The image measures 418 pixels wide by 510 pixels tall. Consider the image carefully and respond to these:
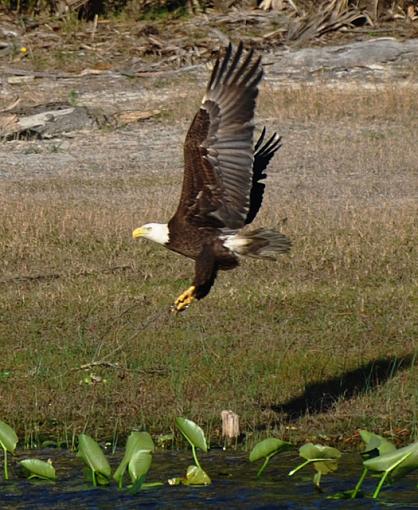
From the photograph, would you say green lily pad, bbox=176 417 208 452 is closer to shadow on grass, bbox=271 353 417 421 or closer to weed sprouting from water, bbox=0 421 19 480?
weed sprouting from water, bbox=0 421 19 480

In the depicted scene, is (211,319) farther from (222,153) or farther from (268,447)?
(268,447)

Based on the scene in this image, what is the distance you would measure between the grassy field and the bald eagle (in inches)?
29.8

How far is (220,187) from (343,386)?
1.53 m

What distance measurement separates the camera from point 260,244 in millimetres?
9453

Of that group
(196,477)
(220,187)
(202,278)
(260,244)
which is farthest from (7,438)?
(220,187)

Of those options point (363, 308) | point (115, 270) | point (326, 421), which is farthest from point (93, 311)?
point (326, 421)

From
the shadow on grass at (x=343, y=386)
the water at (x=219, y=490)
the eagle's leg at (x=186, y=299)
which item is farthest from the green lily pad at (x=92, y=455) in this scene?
A: the eagle's leg at (x=186, y=299)

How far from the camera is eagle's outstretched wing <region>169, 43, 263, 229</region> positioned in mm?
9461

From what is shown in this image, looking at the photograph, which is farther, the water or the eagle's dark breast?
the eagle's dark breast

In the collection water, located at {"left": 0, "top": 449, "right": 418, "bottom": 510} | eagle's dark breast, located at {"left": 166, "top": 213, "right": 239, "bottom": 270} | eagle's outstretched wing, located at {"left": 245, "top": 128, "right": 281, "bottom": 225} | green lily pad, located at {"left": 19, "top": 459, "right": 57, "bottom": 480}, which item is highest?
eagle's outstretched wing, located at {"left": 245, "top": 128, "right": 281, "bottom": 225}

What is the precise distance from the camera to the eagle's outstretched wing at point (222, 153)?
31.0 ft

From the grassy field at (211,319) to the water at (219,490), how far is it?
0.44 m

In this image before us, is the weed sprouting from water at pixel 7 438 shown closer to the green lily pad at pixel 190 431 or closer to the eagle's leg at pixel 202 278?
the green lily pad at pixel 190 431

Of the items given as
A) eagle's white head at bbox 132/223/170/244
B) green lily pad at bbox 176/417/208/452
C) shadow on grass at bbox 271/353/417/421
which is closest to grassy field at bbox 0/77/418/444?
shadow on grass at bbox 271/353/417/421
